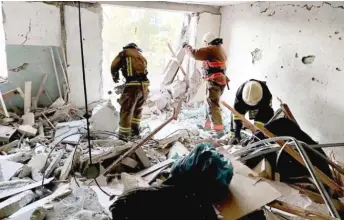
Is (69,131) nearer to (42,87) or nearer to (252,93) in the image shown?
(42,87)

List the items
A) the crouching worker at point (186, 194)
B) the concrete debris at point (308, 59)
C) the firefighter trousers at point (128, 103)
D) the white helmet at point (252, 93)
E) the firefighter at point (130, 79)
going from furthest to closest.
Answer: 1. the firefighter trousers at point (128, 103)
2. the firefighter at point (130, 79)
3. the concrete debris at point (308, 59)
4. the white helmet at point (252, 93)
5. the crouching worker at point (186, 194)

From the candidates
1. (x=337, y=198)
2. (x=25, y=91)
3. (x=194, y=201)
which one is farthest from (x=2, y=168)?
(x=337, y=198)

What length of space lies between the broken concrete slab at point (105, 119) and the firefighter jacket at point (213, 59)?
1630 mm

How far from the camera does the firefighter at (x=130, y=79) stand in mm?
4305

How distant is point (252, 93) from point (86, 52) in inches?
128

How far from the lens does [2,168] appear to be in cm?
326

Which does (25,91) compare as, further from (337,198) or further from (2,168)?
(337,198)

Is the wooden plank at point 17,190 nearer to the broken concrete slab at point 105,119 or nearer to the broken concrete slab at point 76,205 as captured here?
the broken concrete slab at point 76,205

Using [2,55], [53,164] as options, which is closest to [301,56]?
[53,164]

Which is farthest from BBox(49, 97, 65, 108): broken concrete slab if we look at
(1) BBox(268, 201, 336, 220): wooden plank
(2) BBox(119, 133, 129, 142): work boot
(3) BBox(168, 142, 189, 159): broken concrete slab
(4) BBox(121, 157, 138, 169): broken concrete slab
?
(1) BBox(268, 201, 336, 220): wooden plank

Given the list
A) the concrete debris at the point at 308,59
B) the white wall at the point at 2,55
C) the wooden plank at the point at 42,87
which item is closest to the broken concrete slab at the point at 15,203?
the wooden plank at the point at 42,87

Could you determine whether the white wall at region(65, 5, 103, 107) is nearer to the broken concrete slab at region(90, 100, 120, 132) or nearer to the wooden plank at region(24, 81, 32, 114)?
the wooden plank at region(24, 81, 32, 114)

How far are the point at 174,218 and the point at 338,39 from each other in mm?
3202

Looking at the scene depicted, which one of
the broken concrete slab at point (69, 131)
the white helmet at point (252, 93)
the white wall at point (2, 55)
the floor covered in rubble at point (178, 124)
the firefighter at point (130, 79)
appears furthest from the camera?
the white wall at point (2, 55)
